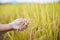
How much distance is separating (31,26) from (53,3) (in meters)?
0.31

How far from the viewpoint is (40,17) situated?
1465 mm

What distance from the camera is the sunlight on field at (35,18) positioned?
1429 millimetres

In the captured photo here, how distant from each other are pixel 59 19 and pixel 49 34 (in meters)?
0.18

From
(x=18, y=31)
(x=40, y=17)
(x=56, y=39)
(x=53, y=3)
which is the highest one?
(x=53, y=3)

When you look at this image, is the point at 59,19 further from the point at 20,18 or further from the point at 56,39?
the point at 20,18

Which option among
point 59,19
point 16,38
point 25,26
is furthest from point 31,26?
point 59,19

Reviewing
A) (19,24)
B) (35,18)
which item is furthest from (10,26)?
(35,18)

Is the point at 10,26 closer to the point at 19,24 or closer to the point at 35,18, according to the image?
the point at 19,24

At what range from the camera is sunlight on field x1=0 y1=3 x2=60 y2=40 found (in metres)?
1.43

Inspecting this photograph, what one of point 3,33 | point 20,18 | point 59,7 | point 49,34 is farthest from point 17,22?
point 59,7

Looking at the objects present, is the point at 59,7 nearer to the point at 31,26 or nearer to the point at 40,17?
the point at 40,17

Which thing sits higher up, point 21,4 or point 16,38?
point 21,4

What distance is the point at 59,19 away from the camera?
149 cm

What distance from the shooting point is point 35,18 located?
146cm
